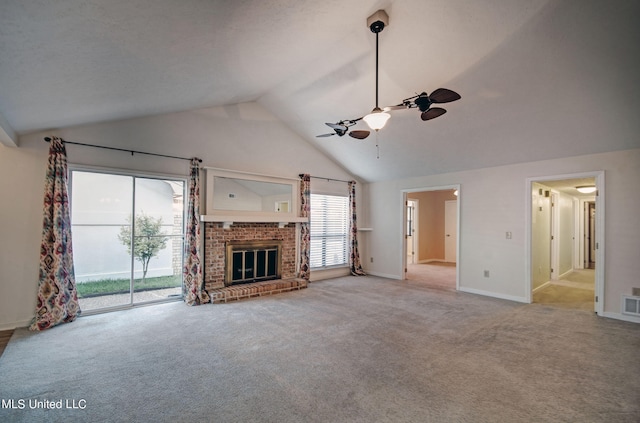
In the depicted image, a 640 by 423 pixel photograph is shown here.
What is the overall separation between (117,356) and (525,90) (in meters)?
5.89

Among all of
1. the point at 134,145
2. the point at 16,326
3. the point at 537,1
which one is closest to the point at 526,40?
the point at 537,1

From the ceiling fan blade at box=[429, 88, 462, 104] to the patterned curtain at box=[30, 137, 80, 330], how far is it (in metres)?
4.89

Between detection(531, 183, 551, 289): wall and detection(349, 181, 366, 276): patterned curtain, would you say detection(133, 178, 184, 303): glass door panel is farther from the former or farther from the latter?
detection(531, 183, 551, 289): wall

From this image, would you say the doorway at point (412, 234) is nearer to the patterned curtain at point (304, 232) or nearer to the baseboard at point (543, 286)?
the baseboard at point (543, 286)

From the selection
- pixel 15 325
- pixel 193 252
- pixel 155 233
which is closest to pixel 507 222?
pixel 193 252

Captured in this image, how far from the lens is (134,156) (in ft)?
15.4

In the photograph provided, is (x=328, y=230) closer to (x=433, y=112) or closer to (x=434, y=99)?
(x=433, y=112)

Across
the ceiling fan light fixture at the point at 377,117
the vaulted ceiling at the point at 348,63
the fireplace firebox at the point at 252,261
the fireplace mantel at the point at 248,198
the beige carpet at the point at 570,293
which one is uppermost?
the vaulted ceiling at the point at 348,63

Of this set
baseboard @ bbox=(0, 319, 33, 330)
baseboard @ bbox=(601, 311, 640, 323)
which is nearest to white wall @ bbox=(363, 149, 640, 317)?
baseboard @ bbox=(601, 311, 640, 323)

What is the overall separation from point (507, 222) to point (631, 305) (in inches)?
78.9

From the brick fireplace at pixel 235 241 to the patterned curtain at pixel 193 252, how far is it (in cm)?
25

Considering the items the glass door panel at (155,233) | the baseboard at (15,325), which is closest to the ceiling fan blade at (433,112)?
the glass door panel at (155,233)

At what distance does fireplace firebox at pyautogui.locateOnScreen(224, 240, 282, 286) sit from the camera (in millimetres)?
5541

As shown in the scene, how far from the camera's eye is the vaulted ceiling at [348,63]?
2.24 metres
